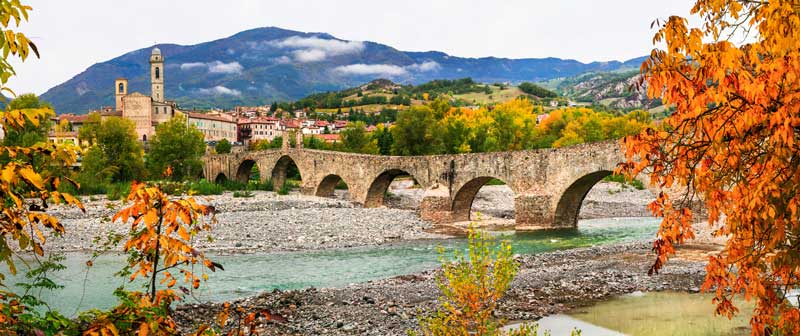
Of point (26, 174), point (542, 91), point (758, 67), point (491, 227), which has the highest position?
point (542, 91)

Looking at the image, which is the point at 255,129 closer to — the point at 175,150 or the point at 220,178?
the point at 220,178

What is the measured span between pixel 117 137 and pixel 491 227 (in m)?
27.6

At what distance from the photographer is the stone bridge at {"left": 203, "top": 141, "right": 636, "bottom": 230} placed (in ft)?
76.0

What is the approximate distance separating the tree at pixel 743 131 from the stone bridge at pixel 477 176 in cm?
1642

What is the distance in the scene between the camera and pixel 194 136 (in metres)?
50.4

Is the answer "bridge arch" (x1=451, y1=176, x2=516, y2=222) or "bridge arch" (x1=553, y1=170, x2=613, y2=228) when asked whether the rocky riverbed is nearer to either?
"bridge arch" (x1=451, y1=176, x2=516, y2=222)

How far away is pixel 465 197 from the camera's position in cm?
2933

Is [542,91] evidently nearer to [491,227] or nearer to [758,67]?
[491,227]

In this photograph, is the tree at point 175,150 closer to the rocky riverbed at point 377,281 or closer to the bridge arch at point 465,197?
the rocky riverbed at point 377,281

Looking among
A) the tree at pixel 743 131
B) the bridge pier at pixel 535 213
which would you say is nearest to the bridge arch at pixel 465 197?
the bridge pier at pixel 535 213

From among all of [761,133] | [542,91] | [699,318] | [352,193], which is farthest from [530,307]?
[542,91]

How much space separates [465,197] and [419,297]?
1758cm

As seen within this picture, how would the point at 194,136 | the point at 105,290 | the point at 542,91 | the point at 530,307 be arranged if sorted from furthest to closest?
the point at 542,91 → the point at 194,136 → the point at 105,290 → the point at 530,307

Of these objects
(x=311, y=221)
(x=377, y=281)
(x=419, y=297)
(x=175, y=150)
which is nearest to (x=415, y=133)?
(x=175, y=150)
